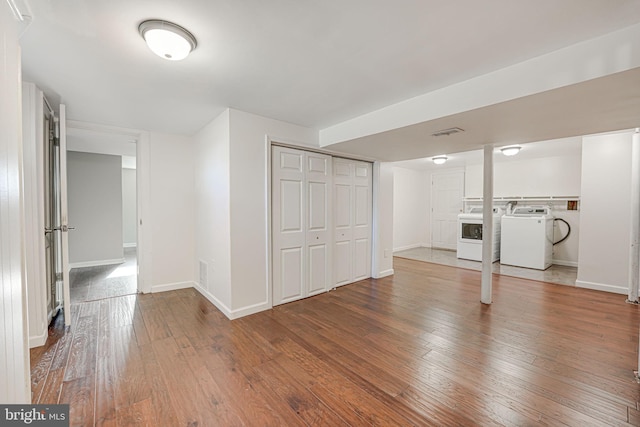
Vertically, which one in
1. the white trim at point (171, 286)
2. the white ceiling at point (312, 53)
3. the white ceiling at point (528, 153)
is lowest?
the white trim at point (171, 286)

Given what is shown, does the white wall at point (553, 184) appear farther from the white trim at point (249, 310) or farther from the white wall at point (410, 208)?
the white trim at point (249, 310)

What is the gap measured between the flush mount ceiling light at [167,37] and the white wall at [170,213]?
261 centimetres

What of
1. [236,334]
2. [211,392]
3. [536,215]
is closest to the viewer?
[211,392]

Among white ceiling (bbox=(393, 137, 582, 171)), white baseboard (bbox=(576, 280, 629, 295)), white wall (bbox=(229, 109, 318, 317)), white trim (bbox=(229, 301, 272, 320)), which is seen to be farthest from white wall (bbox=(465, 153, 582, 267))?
white trim (bbox=(229, 301, 272, 320))

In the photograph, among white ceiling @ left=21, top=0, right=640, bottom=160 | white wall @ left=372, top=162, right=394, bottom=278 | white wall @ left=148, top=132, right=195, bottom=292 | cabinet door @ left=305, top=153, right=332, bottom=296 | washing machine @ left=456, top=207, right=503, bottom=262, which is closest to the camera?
white ceiling @ left=21, top=0, right=640, bottom=160

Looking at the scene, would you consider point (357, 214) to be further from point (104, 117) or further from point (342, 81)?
point (104, 117)

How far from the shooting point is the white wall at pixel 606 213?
3766 mm

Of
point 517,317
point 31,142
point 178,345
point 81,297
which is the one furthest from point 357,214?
point 81,297

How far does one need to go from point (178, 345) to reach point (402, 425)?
6.65 feet

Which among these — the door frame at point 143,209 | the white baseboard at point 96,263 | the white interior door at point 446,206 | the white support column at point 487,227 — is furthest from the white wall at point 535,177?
the white baseboard at point 96,263

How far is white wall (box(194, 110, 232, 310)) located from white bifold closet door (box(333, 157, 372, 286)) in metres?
1.71

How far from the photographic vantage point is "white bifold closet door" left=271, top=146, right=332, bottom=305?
3.35 meters

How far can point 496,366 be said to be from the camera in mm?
2078

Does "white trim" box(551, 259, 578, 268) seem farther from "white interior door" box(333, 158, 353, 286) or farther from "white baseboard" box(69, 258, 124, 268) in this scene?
"white baseboard" box(69, 258, 124, 268)
